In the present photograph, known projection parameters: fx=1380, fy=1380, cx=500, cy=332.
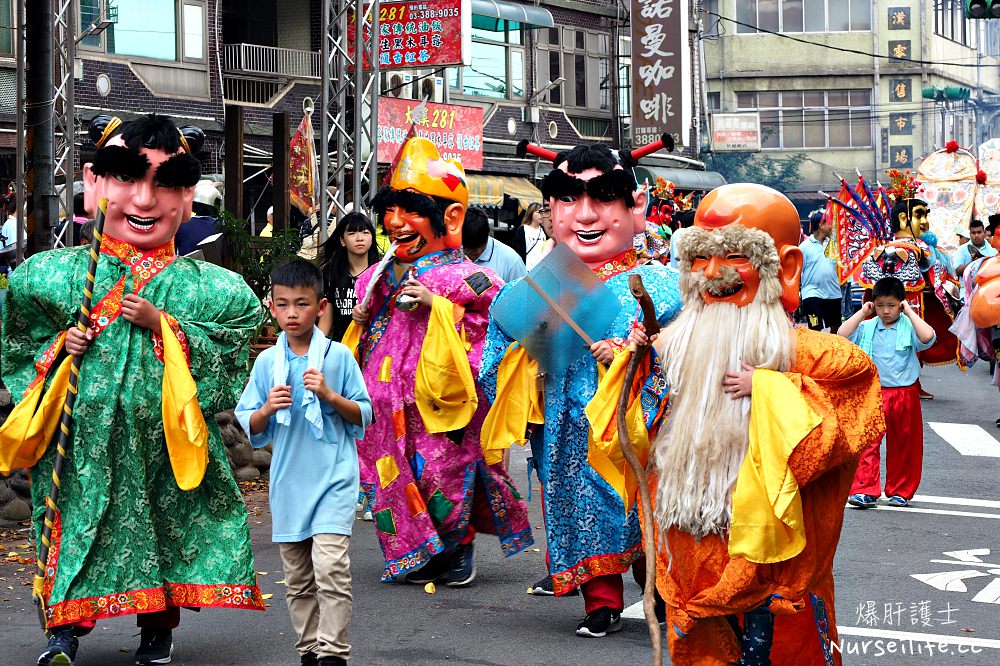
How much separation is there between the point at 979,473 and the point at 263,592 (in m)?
6.08

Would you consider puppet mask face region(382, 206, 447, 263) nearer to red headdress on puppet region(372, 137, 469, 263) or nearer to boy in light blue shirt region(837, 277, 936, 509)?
red headdress on puppet region(372, 137, 469, 263)

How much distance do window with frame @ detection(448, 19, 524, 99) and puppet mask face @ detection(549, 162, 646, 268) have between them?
76.0ft

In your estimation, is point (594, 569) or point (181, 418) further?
point (594, 569)

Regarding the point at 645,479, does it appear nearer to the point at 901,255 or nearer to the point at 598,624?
the point at 598,624

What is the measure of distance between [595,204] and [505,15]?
23652mm

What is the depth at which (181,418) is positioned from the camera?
16.2 ft

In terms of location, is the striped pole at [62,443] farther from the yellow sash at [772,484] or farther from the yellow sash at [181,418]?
the yellow sash at [772,484]

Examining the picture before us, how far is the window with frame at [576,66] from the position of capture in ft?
104

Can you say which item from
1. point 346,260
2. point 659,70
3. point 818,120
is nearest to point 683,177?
point 659,70

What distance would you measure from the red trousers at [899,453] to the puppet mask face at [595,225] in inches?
145

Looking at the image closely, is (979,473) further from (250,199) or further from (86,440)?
(250,199)

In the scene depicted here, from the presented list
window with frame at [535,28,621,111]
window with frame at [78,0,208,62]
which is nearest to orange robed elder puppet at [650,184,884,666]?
window with frame at [78,0,208,62]

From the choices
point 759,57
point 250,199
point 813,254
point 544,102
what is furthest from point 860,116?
point 813,254

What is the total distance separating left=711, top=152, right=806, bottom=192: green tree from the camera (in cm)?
4738
